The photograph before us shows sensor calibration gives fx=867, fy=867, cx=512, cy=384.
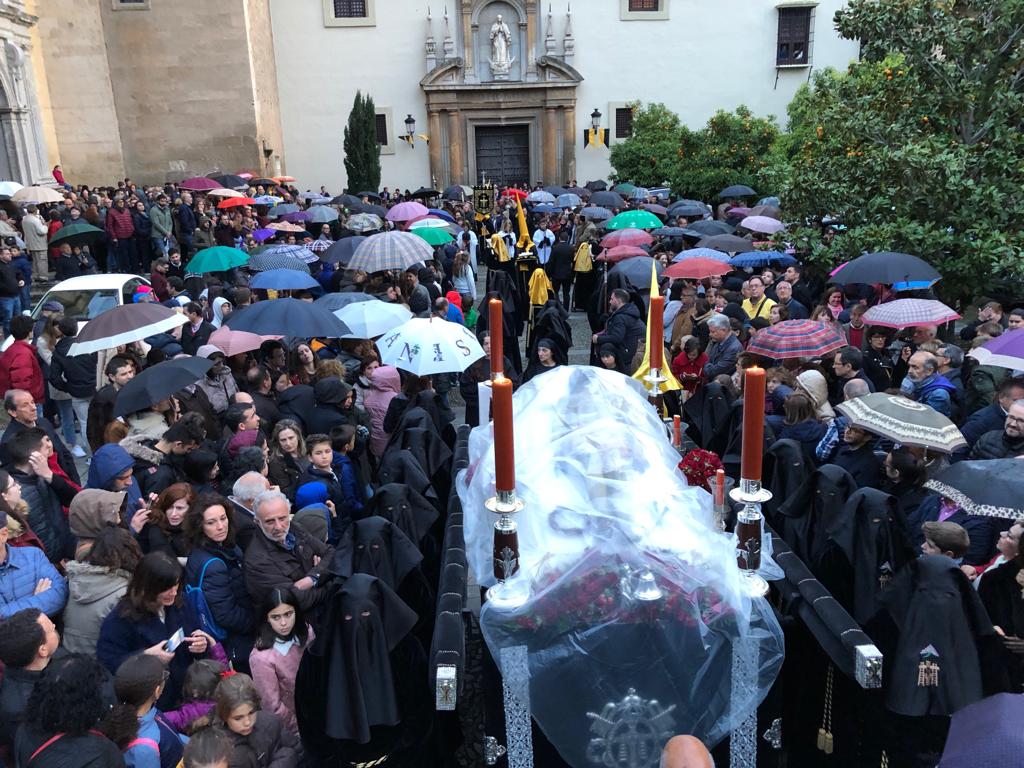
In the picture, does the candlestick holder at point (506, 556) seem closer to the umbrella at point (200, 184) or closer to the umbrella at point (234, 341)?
the umbrella at point (234, 341)

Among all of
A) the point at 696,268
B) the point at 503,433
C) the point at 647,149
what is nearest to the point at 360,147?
the point at 647,149

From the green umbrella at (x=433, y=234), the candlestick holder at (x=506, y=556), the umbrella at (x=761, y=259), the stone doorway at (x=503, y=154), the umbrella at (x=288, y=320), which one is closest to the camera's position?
the candlestick holder at (x=506, y=556)

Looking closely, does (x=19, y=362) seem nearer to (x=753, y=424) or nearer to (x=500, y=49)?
(x=753, y=424)

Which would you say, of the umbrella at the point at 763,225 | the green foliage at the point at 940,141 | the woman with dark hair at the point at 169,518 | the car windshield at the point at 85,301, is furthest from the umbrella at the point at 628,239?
the woman with dark hair at the point at 169,518

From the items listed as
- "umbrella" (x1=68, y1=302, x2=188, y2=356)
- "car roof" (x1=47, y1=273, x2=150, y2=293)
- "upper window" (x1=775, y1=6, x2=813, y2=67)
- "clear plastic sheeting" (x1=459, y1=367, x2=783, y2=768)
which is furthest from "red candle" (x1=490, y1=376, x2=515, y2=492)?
"upper window" (x1=775, y1=6, x2=813, y2=67)

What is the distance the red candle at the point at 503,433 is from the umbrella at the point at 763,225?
12237 mm

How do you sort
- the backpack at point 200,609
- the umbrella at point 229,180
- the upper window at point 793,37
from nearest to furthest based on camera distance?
the backpack at point 200,609 → the umbrella at point 229,180 → the upper window at point 793,37

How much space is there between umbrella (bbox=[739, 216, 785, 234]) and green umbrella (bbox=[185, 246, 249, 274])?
8230 millimetres

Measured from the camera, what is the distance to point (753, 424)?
3.10m

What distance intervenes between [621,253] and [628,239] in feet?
4.01

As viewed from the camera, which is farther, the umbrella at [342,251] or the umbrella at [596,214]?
the umbrella at [596,214]

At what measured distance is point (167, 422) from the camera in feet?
21.2

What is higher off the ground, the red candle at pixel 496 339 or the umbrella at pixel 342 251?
the red candle at pixel 496 339

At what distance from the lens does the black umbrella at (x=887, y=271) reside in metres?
8.85
